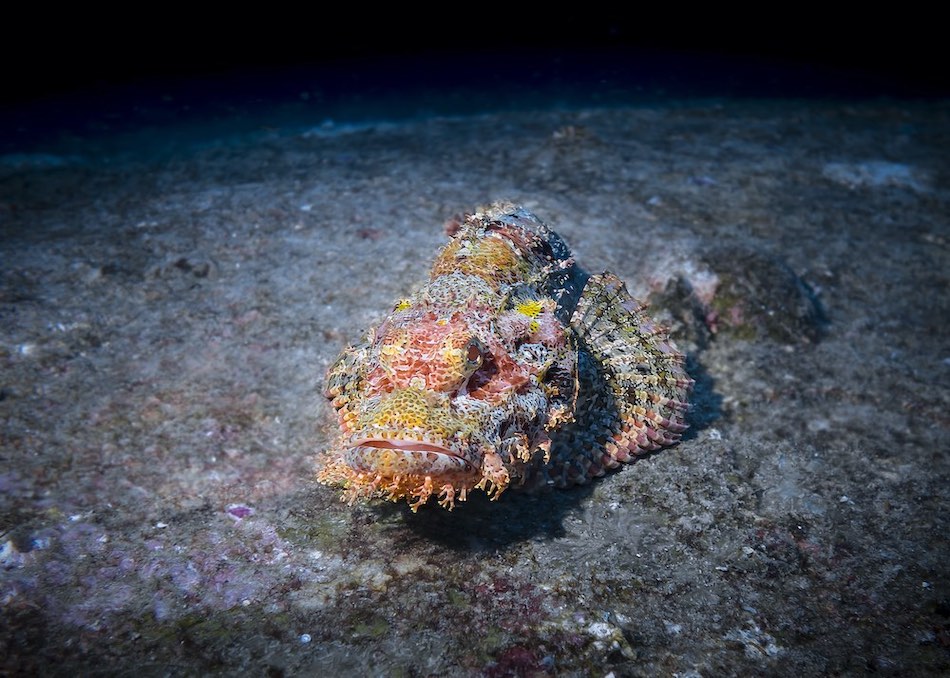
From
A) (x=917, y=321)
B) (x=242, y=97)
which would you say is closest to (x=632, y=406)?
(x=917, y=321)

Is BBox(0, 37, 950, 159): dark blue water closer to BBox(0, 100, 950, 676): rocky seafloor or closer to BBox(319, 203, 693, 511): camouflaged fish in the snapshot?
BBox(0, 100, 950, 676): rocky seafloor

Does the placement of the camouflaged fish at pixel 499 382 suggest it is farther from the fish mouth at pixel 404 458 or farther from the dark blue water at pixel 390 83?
the dark blue water at pixel 390 83

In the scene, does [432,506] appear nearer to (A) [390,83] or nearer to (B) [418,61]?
(A) [390,83]

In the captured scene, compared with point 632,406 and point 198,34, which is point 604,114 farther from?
point 198,34

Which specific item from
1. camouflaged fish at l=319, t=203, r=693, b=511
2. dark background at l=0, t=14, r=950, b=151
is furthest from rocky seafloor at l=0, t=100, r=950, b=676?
dark background at l=0, t=14, r=950, b=151

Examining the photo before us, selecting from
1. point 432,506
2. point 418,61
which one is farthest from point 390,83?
point 432,506

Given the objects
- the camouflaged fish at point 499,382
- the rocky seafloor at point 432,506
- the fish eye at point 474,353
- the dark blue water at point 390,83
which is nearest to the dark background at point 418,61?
the dark blue water at point 390,83
